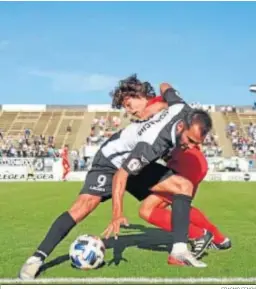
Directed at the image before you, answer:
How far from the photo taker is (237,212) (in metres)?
15.1

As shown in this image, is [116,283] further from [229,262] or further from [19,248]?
[19,248]

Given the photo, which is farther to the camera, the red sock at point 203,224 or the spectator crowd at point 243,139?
the spectator crowd at point 243,139

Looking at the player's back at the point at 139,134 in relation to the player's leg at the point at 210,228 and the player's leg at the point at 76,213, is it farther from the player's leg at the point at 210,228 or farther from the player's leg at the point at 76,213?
the player's leg at the point at 210,228

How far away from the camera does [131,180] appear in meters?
7.48

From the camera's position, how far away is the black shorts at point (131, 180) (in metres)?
7.02

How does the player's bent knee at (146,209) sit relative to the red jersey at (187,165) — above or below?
below

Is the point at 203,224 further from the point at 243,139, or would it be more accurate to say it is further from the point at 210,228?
the point at 243,139

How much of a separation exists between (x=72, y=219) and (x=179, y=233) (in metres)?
1.21

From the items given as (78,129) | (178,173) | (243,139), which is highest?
(78,129)

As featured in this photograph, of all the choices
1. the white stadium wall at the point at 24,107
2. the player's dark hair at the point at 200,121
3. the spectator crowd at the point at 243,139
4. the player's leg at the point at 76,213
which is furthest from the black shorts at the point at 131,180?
the white stadium wall at the point at 24,107

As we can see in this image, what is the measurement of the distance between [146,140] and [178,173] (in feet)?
3.54

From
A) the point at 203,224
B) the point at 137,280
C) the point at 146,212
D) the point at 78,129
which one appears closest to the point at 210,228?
the point at 203,224

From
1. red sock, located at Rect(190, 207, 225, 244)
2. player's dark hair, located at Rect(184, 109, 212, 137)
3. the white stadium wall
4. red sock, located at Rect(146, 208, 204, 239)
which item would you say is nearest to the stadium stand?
the white stadium wall

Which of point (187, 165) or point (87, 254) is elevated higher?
point (187, 165)
